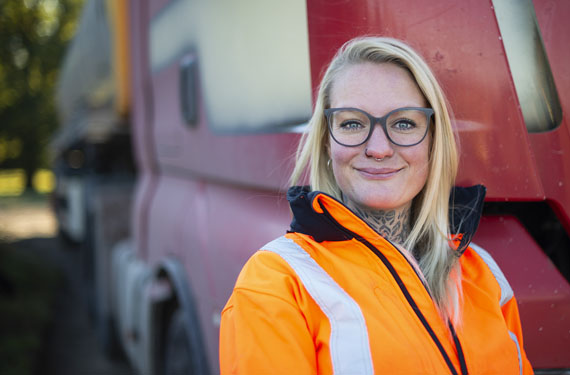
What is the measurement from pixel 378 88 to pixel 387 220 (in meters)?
0.32

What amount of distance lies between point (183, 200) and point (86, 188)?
306cm

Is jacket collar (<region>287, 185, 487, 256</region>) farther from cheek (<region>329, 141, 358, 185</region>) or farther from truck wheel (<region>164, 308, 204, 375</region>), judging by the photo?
truck wheel (<region>164, 308, 204, 375</region>)

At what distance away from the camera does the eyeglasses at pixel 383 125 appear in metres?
1.26

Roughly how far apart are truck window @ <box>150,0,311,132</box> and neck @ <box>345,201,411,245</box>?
0.35 meters

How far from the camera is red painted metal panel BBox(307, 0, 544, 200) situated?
4.50 feet

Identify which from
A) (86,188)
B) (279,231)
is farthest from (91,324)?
(279,231)

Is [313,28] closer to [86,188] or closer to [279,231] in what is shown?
[279,231]

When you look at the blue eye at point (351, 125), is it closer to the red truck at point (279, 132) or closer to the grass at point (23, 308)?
the red truck at point (279, 132)

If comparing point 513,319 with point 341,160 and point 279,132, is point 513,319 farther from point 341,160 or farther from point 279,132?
point 279,132

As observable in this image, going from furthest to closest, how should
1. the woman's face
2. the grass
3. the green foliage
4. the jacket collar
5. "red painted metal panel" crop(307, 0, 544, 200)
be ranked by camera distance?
the green foliage
the grass
"red painted metal panel" crop(307, 0, 544, 200)
the woman's face
the jacket collar

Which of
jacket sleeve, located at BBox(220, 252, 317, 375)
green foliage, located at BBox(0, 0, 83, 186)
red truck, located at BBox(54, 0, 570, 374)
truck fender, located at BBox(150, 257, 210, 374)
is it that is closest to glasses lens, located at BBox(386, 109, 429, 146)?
red truck, located at BBox(54, 0, 570, 374)

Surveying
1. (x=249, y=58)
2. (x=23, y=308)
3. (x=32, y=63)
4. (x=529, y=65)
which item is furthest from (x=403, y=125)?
(x=32, y=63)

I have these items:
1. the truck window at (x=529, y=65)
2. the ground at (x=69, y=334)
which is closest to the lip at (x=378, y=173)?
the truck window at (x=529, y=65)

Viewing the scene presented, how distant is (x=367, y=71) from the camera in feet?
4.19
